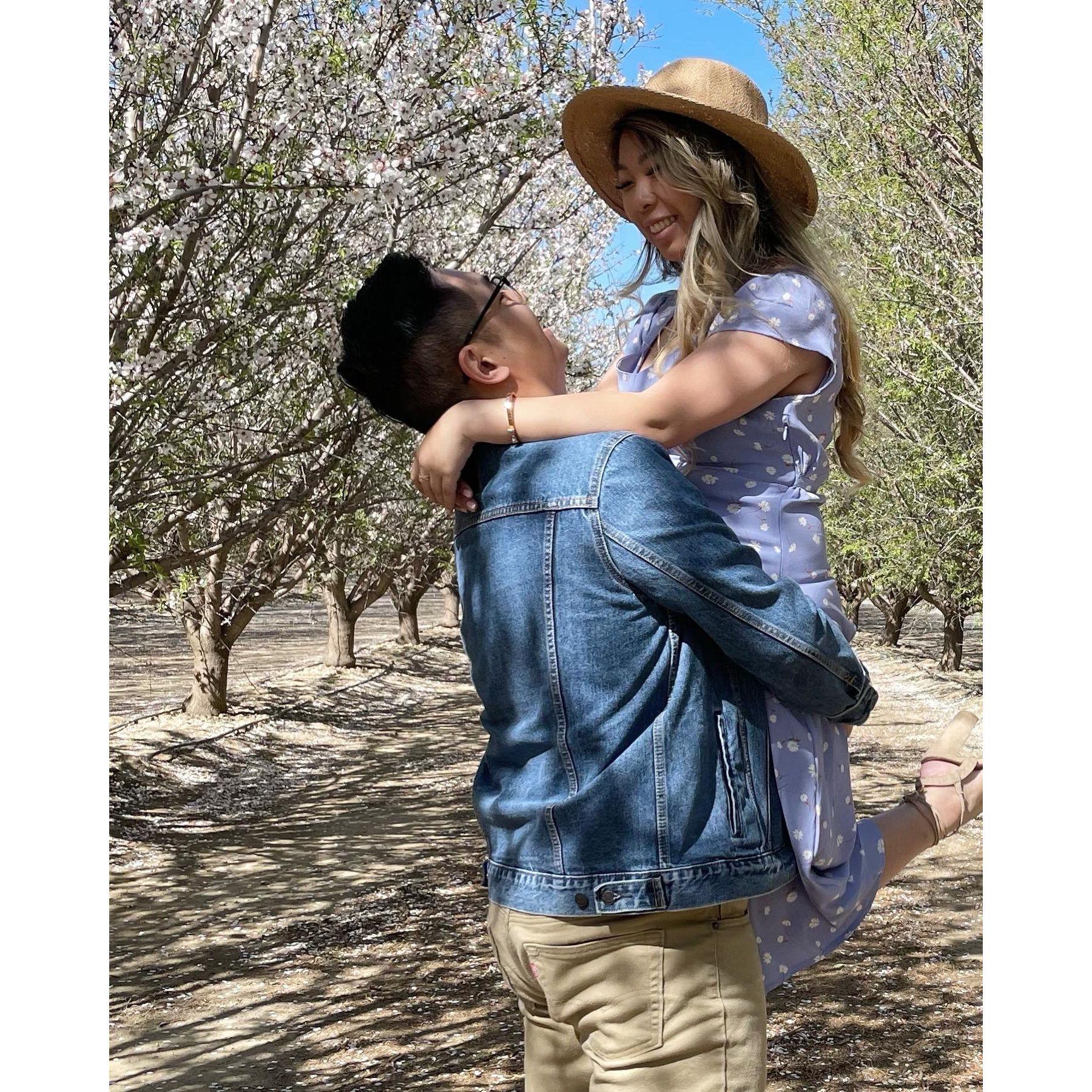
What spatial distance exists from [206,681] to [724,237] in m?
13.5

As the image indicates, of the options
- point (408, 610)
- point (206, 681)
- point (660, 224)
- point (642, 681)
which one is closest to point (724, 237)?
point (660, 224)

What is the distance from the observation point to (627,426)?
1.69 m

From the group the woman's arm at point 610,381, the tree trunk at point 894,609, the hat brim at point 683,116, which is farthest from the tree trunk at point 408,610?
the hat brim at point 683,116

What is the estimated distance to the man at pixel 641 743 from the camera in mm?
1577

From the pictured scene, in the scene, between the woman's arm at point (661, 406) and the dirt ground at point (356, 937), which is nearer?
the woman's arm at point (661, 406)

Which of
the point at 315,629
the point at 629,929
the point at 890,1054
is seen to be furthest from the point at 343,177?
the point at 315,629

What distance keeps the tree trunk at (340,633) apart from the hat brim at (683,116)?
58.6ft

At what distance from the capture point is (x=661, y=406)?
1.68 metres

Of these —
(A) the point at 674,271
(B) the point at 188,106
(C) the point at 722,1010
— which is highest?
(B) the point at 188,106

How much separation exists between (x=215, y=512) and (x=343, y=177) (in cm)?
708

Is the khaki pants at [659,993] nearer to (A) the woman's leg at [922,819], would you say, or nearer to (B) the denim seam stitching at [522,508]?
(A) the woman's leg at [922,819]

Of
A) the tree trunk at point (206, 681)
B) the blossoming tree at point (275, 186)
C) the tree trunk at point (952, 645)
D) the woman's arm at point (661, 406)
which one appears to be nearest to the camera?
the woman's arm at point (661, 406)

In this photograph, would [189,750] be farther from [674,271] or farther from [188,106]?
[674,271]

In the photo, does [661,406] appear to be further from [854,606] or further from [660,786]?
[854,606]
